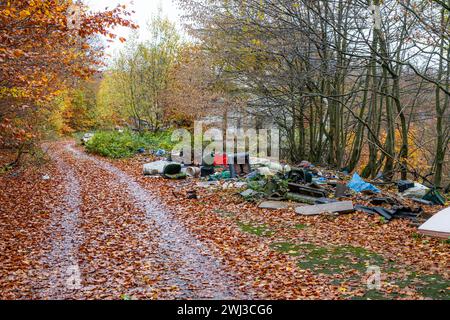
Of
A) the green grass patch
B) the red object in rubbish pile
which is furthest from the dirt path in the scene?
the red object in rubbish pile

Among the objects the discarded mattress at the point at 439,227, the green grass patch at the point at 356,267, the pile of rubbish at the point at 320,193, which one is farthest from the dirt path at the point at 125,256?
the discarded mattress at the point at 439,227

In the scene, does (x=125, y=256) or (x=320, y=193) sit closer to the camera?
(x=125, y=256)

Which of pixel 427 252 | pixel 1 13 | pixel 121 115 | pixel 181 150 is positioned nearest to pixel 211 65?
pixel 181 150

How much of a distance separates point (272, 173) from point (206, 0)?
9789 millimetres

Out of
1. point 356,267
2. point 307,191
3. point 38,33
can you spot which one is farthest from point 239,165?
point 356,267

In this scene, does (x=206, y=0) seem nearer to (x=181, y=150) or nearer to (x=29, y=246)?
(x=181, y=150)

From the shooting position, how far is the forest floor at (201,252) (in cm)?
593

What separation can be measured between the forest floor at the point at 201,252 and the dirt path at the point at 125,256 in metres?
0.02

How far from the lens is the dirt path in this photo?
6008mm

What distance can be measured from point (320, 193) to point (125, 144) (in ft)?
55.8

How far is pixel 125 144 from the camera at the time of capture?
86.5 ft

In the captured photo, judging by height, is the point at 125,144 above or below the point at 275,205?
above

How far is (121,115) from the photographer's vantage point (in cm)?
3152

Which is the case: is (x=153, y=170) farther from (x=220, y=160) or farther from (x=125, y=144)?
(x=125, y=144)
